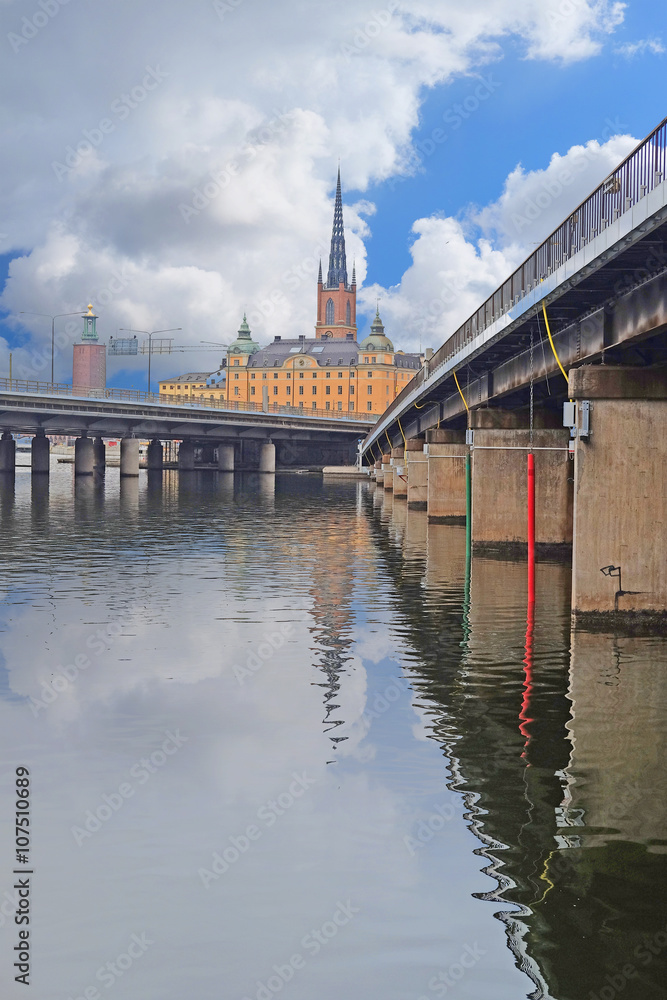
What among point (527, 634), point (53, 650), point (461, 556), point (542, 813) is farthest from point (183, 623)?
point (461, 556)

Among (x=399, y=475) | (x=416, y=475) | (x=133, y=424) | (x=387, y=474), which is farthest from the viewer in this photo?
(x=133, y=424)

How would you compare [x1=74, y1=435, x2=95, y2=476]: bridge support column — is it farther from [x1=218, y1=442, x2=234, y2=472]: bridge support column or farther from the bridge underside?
the bridge underside

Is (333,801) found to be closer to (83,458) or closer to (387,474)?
(387,474)

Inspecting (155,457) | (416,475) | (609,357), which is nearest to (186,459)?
(155,457)

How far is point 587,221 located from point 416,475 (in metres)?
43.0

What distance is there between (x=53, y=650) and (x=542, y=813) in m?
10.3

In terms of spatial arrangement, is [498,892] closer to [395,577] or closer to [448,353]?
[395,577]

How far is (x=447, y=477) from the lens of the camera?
1960 inches

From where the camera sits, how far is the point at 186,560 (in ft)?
108

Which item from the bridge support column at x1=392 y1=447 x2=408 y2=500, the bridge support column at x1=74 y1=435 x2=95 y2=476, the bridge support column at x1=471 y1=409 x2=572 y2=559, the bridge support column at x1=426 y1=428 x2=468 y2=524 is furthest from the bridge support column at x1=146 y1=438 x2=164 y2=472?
the bridge support column at x1=471 y1=409 x2=572 y2=559

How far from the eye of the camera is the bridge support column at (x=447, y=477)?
49094 millimetres

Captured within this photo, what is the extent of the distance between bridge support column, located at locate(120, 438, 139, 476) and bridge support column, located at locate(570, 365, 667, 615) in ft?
311

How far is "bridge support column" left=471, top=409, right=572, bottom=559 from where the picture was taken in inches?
1309

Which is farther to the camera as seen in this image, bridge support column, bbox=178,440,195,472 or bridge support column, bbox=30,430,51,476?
bridge support column, bbox=178,440,195,472
